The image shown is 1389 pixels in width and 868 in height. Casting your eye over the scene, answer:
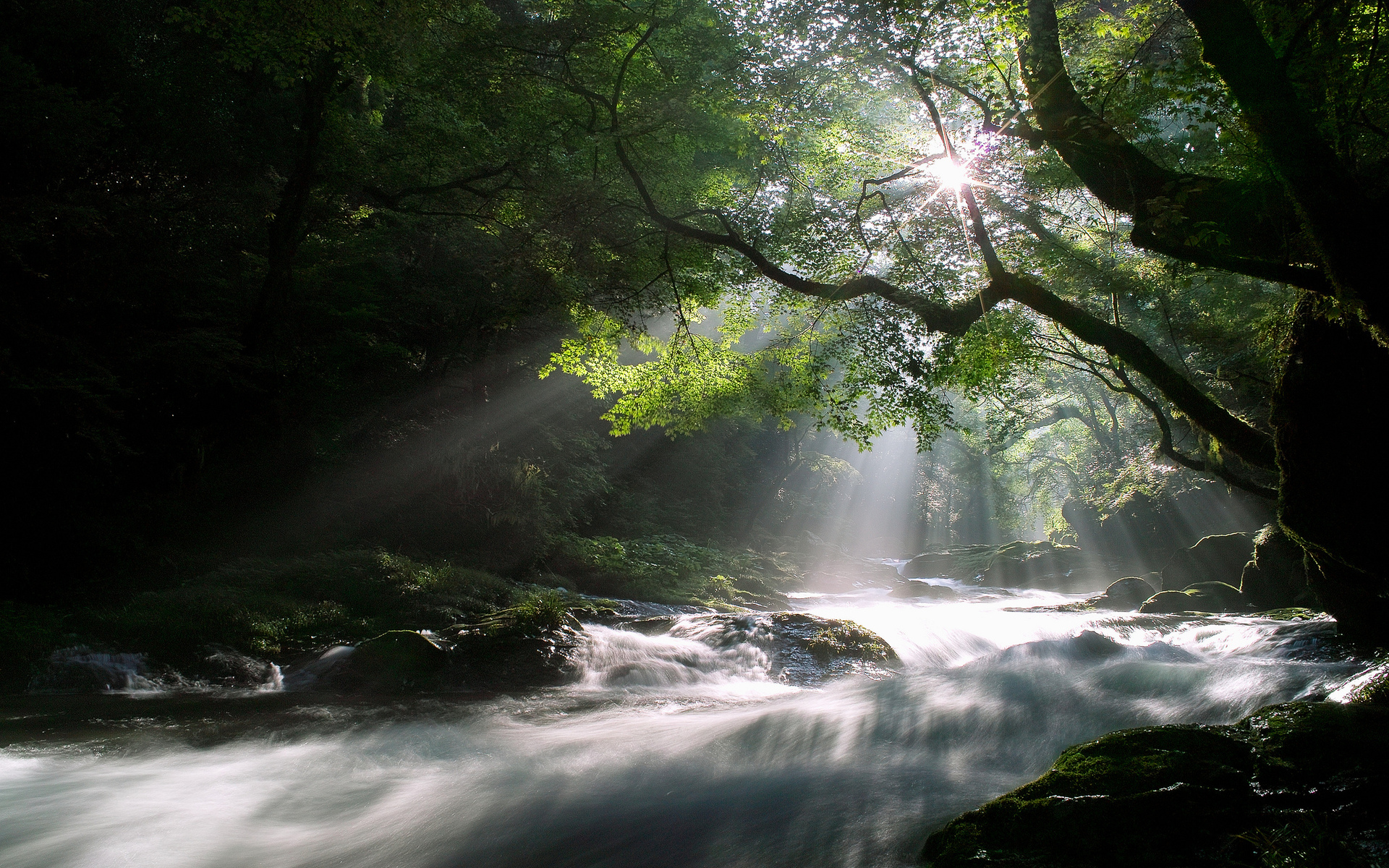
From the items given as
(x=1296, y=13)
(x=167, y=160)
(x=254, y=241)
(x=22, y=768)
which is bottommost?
(x=22, y=768)

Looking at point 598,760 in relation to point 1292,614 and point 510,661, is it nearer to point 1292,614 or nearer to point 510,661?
point 510,661

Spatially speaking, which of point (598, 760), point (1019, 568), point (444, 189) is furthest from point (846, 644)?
point (1019, 568)

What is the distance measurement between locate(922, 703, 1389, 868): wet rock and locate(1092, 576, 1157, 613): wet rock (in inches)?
656

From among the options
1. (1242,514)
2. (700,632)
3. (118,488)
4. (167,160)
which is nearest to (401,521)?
(118,488)

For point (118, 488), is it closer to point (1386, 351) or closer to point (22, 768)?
point (22, 768)

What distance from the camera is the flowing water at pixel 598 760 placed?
4117 mm

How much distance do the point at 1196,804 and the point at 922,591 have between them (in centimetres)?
2561

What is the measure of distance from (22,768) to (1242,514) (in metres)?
30.5

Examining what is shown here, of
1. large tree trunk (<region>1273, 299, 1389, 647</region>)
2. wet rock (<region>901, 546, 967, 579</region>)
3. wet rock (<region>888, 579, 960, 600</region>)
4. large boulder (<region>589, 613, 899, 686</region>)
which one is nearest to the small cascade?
large boulder (<region>589, 613, 899, 686</region>)

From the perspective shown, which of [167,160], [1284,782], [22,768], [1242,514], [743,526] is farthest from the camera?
[743,526]

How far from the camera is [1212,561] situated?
17156 millimetres

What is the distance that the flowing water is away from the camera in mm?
4117

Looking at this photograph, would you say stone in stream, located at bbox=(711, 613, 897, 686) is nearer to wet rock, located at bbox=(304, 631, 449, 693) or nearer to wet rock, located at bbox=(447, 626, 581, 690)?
wet rock, located at bbox=(447, 626, 581, 690)

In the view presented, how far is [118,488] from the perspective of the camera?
11.0 m
